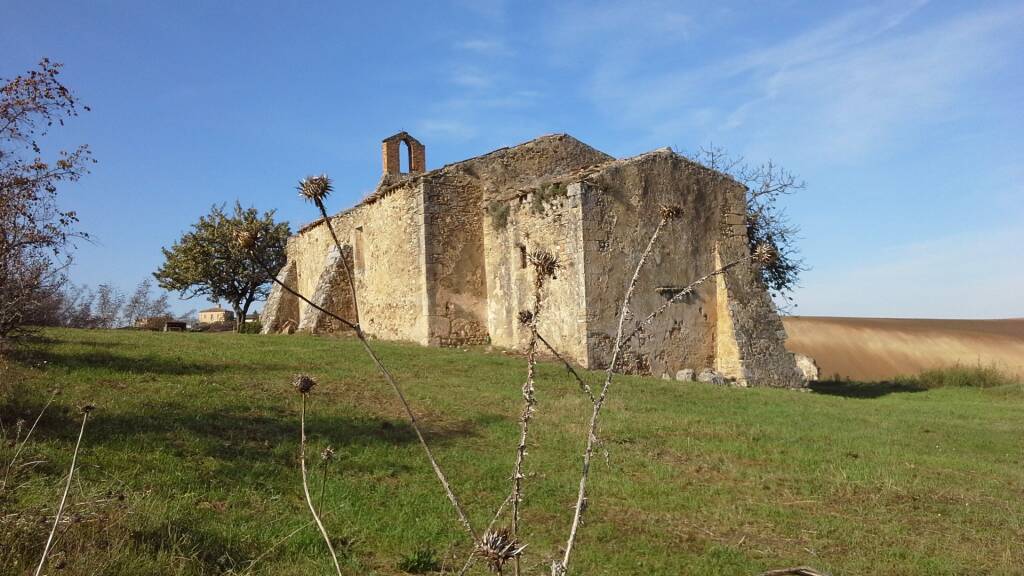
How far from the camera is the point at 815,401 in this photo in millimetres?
14312

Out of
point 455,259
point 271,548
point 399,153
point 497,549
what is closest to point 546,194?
point 455,259

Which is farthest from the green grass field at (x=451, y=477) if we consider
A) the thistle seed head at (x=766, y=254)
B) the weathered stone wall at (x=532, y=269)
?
the weathered stone wall at (x=532, y=269)

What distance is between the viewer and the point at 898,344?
2811cm

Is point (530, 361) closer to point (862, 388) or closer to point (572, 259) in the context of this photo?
point (572, 259)

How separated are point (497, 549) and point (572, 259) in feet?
48.2

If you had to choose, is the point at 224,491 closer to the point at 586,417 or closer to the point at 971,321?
the point at 586,417

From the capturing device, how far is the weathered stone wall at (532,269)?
52.4 feet

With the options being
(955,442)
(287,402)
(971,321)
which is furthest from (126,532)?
(971,321)

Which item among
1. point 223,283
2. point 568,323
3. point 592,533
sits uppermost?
point 223,283

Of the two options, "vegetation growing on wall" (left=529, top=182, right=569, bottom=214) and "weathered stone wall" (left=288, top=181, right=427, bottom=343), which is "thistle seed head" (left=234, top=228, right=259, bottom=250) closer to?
"vegetation growing on wall" (left=529, top=182, right=569, bottom=214)

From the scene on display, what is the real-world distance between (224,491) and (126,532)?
4.76ft

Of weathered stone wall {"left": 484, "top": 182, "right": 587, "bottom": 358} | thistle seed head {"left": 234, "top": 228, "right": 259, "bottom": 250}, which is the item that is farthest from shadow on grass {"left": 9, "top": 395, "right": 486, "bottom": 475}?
weathered stone wall {"left": 484, "top": 182, "right": 587, "bottom": 358}

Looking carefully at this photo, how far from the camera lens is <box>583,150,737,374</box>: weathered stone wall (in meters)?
→ 16.0

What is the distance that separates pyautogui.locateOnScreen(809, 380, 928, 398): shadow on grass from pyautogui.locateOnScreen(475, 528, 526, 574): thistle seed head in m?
18.3
